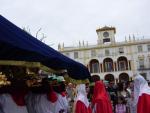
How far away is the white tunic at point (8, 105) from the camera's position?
5105mm

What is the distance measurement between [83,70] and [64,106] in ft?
3.69

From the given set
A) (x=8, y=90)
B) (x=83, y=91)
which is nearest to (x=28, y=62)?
(x=8, y=90)

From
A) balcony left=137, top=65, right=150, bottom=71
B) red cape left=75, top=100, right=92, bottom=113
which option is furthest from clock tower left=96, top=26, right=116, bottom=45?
red cape left=75, top=100, right=92, bottom=113

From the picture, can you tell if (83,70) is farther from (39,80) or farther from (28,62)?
(28,62)

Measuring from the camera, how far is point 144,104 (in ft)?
21.8

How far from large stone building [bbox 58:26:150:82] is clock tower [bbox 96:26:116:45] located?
3427 mm

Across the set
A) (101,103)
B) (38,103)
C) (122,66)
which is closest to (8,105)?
(38,103)

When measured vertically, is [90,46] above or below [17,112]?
above

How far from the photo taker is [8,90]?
17.6ft

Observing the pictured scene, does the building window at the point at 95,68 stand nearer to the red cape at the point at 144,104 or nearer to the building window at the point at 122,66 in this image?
the building window at the point at 122,66

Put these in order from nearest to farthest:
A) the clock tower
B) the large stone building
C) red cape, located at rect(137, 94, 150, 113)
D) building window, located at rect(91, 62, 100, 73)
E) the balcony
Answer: red cape, located at rect(137, 94, 150, 113) → the balcony → the large stone building → building window, located at rect(91, 62, 100, 73) → the clock tower

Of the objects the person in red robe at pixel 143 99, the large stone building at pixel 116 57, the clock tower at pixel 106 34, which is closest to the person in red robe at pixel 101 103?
the person in red robe at pixel 143 99

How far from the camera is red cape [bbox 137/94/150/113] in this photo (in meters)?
6.58

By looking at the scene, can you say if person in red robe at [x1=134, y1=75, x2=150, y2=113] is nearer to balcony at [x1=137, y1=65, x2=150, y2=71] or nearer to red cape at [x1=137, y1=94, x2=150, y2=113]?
red cape at [x1=137, y1=94, x2=150, y2=113]
